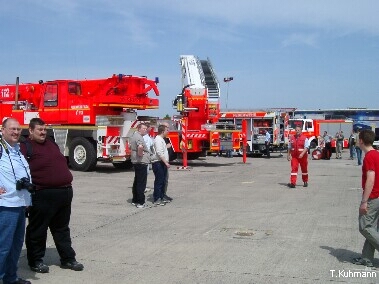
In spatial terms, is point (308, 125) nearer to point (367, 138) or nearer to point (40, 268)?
point (367, 138)

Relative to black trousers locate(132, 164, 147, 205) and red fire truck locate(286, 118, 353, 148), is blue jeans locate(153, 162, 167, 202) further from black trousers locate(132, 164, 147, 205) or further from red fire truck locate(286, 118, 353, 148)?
red fire truck locate(286, 118, 353, 148)

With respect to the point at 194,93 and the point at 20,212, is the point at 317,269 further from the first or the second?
the point at 194,93

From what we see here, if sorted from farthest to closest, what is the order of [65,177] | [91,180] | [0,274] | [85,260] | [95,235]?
[91,180] → [95,235] → [85,260] → [65,177] → [0,274]

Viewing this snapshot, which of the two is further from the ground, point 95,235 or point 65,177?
point 65,177

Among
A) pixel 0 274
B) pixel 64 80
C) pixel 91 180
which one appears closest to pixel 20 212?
pixel 0 274

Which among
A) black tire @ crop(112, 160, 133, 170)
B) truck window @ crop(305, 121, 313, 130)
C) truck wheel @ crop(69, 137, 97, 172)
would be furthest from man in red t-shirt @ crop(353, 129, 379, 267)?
truck window @ crop(305, 121, 313, 130)

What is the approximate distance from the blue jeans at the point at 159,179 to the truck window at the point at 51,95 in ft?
26.5

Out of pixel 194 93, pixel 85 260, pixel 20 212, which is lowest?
pixel 85 260

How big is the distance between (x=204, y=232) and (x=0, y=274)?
3432 millimetres

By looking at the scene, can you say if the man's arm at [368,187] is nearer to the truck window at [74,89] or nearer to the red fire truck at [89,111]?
the red fire truck at [89,111]

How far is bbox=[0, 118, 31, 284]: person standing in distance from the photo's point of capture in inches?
188

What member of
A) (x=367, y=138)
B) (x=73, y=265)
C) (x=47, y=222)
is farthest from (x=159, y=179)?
(x=367, y=138)

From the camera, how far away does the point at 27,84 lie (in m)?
17.9

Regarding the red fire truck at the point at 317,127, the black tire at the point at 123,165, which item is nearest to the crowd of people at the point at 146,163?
the black tire at the point at 123,165
